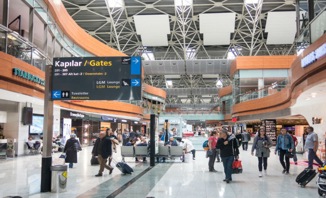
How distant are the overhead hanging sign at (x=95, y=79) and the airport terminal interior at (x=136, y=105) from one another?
0.10 ft

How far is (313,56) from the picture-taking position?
10633 millimetres

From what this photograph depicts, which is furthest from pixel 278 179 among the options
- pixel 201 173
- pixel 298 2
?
pixel 298 2

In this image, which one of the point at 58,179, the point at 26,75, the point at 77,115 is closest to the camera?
the point at 58,179

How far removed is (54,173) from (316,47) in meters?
8.43

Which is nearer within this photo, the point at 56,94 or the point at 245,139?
the point at 56,94

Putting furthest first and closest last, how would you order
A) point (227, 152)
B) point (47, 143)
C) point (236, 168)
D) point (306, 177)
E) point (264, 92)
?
point (264, 92) < point (236, 168) < point (227, 152) < point (306, 177) < point (47, 143)

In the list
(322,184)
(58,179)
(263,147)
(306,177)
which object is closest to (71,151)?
(58,179)

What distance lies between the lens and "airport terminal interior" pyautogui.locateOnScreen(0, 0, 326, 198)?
→ 9.90 metres

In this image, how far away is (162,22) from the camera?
40938mm

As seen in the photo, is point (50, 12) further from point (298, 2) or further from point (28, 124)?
point (298, 2)

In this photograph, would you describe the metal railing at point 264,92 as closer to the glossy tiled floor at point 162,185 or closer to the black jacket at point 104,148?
the glossy tiled floor at point 162,185

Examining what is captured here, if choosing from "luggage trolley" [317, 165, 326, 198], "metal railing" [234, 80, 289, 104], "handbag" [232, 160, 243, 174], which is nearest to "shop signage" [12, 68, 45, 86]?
"handbag" [232, 160, 243, 174]

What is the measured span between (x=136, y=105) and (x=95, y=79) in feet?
112

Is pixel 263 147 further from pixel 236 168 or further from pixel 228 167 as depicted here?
pixel 228 167
